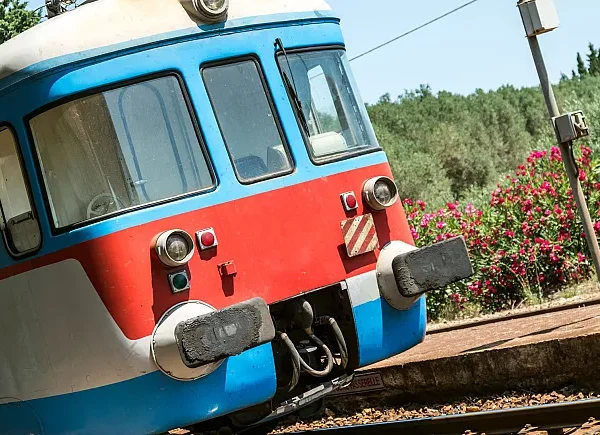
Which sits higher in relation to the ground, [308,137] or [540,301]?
[308,137]

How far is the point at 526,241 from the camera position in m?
12.4

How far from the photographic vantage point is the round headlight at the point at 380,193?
7020mm

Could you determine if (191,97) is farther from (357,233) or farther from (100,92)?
(357,233)

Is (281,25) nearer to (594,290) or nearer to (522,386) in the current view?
(522,386)

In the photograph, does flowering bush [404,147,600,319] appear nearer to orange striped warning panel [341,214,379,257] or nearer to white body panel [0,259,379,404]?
orange striped warning panel [341,214,379,257]

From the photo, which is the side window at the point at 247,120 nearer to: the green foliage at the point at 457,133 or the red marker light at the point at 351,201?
the red marker light at the point at 351,201

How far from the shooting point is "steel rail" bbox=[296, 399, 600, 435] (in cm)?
666

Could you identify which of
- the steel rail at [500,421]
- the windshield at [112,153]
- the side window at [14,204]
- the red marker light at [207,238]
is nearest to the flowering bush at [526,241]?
the steel rail at [500,421]

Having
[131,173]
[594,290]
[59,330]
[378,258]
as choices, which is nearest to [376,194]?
[378,258]

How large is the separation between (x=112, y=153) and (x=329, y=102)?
5.35 feet

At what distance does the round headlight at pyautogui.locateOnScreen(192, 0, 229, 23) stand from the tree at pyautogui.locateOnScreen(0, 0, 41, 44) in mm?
6816

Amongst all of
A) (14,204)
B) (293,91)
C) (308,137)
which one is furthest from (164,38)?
(14,204)

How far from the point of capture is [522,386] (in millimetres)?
8023

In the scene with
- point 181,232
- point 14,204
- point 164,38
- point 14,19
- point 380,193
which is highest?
point 14,19
